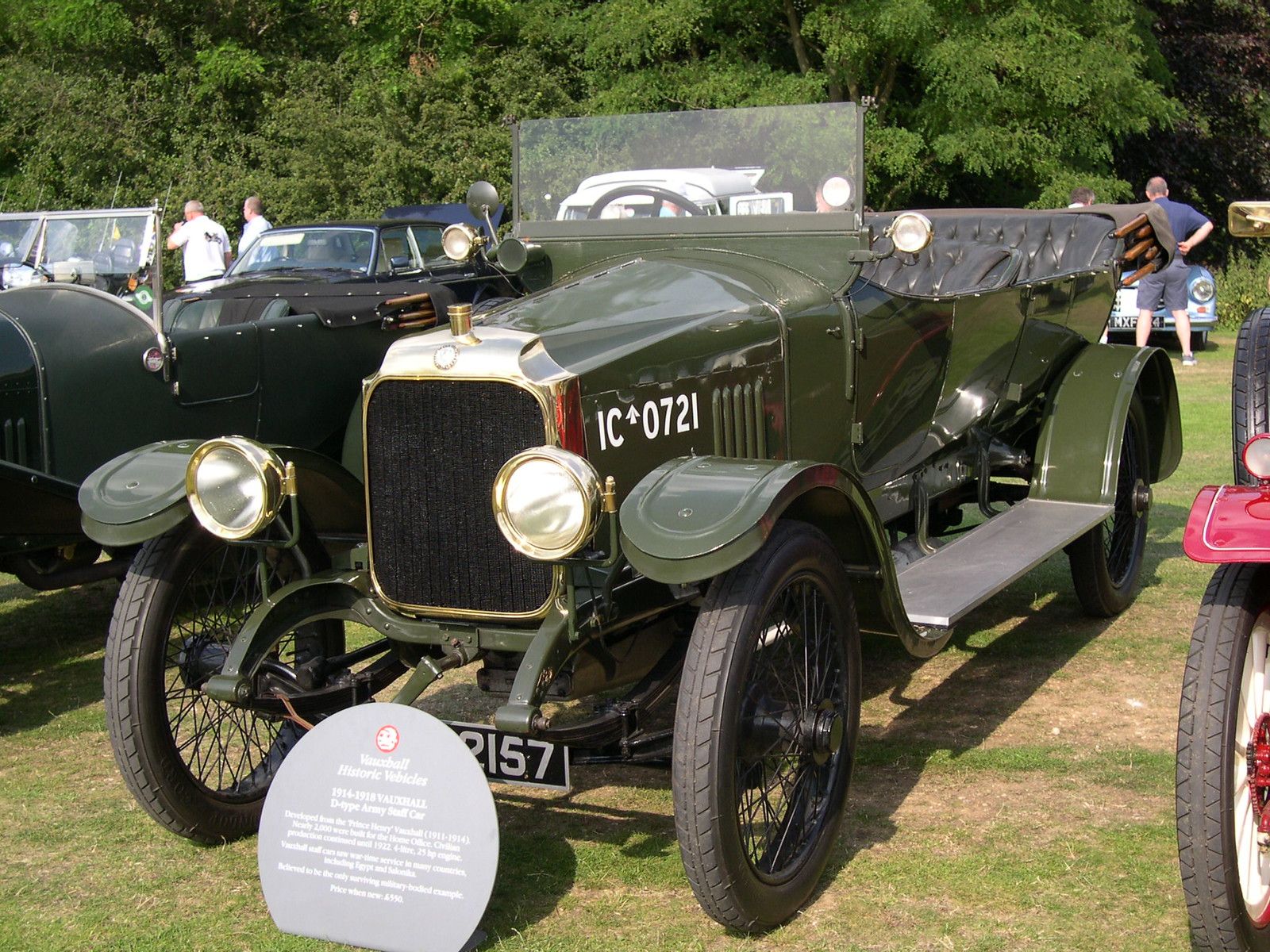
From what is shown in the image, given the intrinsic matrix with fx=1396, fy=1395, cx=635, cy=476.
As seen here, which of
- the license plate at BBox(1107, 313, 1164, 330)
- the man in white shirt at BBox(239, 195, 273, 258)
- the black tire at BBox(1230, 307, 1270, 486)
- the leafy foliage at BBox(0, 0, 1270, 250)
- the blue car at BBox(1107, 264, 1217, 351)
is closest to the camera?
the black tire at BBox(1230, 307, 1270, 486)

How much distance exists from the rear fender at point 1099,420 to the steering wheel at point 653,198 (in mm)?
1814

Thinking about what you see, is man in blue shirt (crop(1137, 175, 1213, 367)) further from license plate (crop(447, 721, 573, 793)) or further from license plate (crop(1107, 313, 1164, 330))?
license plate (crop(447, 721, 573, 793))

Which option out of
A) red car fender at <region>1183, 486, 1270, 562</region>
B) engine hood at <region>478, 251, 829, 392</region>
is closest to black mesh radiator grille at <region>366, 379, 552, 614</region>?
engine hood at <region>478, 251, 829, 392</region>

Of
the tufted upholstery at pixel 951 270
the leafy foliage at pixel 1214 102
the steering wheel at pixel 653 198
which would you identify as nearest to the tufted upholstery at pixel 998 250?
the tufted upholstery at pixel 951 270

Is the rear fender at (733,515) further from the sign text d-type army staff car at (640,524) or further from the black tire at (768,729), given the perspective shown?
the black tire at (768,729)

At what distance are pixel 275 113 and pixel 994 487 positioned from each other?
17040mm

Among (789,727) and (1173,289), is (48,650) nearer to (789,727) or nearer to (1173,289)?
(789,727)

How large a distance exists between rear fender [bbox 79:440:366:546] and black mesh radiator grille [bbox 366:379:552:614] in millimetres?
440

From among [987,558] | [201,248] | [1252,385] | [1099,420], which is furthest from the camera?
[201,248]

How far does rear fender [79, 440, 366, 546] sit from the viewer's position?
3.75m

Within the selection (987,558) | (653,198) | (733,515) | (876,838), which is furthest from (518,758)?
(653,198)

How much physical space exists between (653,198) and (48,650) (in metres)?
3.35

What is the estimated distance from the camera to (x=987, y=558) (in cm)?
485

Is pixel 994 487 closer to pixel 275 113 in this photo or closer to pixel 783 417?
pixel 783 417
